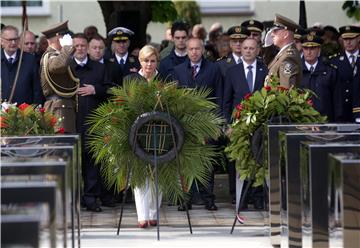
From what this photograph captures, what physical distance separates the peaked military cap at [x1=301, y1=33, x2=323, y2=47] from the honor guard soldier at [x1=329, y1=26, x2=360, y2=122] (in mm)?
582

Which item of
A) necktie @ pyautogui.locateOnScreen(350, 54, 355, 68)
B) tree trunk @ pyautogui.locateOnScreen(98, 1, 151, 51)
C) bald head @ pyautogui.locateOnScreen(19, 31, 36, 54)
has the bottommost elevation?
necktie @ pyautogui.locateOnScreen(350, 54, 355, 68)

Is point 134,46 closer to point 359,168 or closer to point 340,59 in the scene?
point 340,59

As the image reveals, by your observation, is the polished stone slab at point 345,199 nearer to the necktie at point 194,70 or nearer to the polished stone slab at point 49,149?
the polished stone slab at point 49,149

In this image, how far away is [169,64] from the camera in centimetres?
1362

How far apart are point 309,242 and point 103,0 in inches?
451

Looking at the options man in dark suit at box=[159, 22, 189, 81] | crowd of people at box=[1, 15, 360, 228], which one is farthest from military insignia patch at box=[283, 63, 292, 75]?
man in dark suit at box=[159, 22, 189, 81]

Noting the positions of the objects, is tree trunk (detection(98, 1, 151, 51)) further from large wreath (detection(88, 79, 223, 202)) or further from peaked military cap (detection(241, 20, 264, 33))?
large wreath (detection(88, 79, 223, 202))

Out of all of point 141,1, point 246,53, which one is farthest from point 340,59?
point 141,1

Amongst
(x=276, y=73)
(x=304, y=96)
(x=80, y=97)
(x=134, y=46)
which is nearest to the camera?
(x=304, y=96)

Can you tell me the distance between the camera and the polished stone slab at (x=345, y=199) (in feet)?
21.6

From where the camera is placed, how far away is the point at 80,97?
42.3 feet

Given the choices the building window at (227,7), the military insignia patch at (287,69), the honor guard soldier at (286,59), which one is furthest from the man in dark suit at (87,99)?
the building window at (227,7)

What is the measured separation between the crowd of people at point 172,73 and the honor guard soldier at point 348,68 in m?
0.01

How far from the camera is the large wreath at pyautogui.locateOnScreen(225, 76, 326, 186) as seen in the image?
10.7 metres
